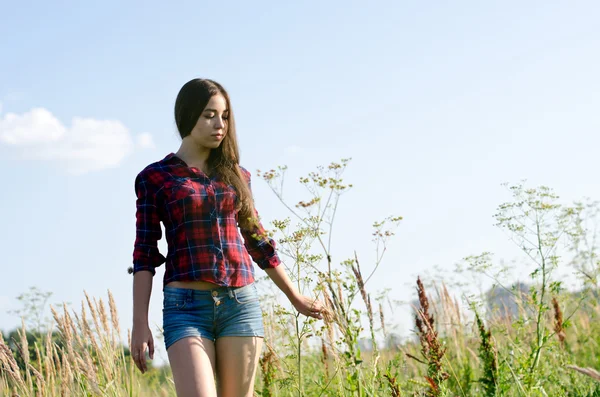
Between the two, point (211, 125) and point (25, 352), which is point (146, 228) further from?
point (25, 352)

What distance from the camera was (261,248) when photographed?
3.54 m

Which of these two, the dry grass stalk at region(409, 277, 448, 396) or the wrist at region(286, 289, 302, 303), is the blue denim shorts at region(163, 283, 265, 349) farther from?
the dry grass stalk at region(409, 277, 448, 396)

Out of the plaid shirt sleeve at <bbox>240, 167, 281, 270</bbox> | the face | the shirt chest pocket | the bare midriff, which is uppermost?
the face

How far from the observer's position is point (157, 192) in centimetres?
322

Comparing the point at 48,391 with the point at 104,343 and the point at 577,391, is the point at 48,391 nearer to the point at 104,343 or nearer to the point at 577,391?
the point at 104,343

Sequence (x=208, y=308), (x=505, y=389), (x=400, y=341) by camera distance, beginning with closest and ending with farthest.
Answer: (x=208, y=308) → (x=505, y=389) → (x=400, y=341)

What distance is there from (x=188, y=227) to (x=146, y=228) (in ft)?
0.64

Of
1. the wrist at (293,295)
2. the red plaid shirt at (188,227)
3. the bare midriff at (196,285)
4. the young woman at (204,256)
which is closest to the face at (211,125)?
the young woman at (204,256)

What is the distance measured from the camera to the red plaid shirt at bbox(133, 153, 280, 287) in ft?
10.2

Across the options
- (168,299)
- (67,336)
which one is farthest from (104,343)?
(168,299)

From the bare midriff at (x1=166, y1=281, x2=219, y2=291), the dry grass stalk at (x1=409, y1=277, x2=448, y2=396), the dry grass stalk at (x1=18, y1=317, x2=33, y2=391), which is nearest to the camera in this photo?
the bare midriff at (x1=166, y1=281, x2=219, y2=291)

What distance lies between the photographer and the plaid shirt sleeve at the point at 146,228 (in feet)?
10.3

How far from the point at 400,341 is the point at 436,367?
3703 mm

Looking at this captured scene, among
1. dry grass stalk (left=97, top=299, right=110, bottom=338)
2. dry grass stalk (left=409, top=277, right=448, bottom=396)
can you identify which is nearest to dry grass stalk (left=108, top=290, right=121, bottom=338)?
dry grass stalk (left=97, top=299, right=110, bottom=338)
